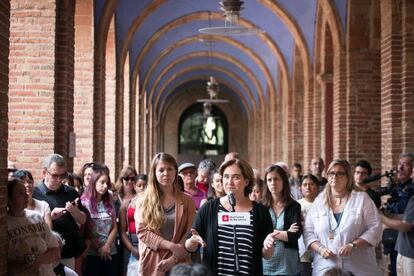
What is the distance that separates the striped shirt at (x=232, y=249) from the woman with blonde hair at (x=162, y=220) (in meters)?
0.47

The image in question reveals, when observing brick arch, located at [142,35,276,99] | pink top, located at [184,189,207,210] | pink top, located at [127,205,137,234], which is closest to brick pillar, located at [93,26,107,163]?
pink top, located at [184,189,207,210]

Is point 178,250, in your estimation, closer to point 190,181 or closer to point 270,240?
point 270,240

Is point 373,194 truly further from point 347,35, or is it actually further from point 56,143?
point 347,35

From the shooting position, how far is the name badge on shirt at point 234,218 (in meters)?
4.99

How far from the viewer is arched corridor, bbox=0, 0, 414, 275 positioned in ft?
32.1

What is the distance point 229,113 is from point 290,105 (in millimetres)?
23621

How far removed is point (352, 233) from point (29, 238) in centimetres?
229

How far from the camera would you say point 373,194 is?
8.23m

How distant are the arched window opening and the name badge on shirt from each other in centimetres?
4183

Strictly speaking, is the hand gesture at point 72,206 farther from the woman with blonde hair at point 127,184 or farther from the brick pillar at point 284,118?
the brick pillar at point 284,118

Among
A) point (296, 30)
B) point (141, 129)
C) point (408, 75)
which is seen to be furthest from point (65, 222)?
point (141, 129)

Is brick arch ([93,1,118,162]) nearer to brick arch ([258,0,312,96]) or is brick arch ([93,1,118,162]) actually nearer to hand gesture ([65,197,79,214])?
brick arch ([258,0,312,96])

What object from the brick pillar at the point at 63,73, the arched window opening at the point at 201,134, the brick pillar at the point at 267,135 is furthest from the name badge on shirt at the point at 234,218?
A: the arched window opening at the point at 201,134

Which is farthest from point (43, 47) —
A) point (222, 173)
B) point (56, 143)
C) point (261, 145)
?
point (261, 145)
